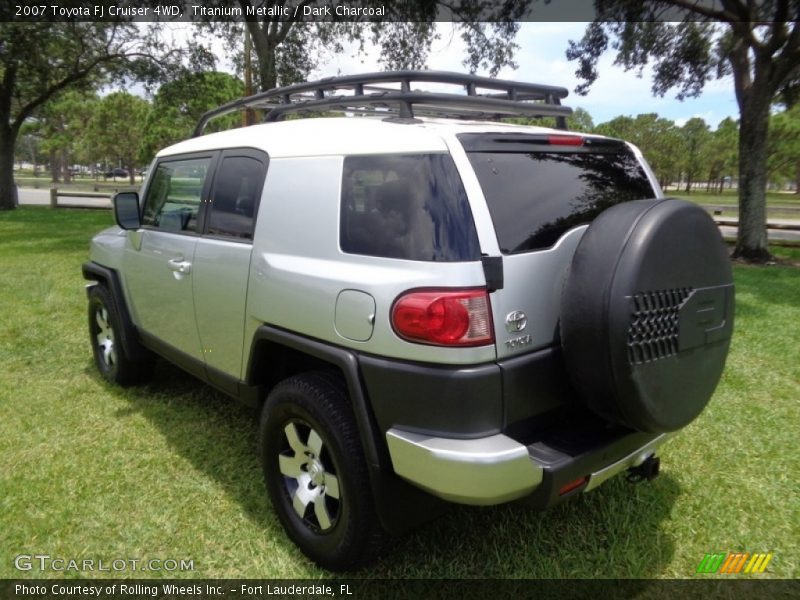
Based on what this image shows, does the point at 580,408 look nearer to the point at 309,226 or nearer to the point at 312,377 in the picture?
the point at 312,377

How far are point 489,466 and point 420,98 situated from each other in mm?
1462

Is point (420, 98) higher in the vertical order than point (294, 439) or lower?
higher

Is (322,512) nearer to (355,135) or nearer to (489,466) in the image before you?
(489,466)

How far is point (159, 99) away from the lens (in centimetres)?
1784

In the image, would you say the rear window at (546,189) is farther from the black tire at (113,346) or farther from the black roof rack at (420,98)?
the black tire at (113,346)

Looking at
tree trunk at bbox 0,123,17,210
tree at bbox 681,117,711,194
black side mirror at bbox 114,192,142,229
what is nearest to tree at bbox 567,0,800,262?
black side mirror at bbox 114,192,142,229

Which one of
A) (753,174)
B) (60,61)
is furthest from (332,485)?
(60,61)

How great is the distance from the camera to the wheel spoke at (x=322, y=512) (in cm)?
236

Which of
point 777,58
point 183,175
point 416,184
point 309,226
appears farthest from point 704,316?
point 777,58

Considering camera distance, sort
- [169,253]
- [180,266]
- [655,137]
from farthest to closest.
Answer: [655,137] < [169,253] < [180,266]

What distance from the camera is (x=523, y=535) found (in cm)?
263

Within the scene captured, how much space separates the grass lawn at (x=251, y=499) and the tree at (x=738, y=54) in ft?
26.1

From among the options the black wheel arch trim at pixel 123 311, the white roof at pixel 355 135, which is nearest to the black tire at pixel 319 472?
the white roof at pixel 355 135

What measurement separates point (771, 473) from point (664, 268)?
197 centimetres
